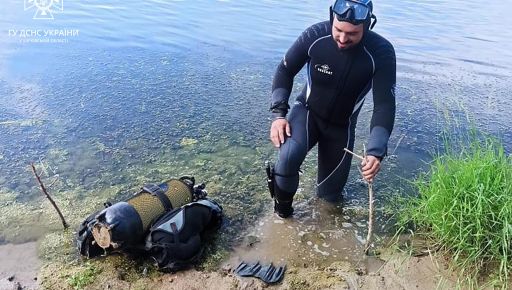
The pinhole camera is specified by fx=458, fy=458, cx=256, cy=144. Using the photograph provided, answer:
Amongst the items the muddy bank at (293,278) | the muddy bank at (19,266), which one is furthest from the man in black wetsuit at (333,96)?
the muddy bank at (19,266)

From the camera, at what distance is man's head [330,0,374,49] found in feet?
10.5

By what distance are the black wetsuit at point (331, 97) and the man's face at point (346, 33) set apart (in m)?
0.09

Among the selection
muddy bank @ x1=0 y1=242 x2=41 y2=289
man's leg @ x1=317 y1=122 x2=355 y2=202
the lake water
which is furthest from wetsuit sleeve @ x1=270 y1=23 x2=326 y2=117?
muddy bank @ x1=0 y1=242 x2=41 y2=289

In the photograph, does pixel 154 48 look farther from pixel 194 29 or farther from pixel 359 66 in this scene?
pixel 359 66

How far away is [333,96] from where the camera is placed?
3.68 m

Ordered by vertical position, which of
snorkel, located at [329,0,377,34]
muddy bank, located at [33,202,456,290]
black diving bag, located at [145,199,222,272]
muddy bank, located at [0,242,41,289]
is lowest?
muddy bank, located at [0,242,41,289]

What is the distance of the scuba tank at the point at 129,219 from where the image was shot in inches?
117

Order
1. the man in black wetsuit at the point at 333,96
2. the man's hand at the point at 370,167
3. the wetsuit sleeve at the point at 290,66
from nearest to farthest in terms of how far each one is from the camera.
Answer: the man's hand at the point at 370,167 < the man in black wetsuit at the point at 333,96 < the wetsuit sleeve at the point at 290,66

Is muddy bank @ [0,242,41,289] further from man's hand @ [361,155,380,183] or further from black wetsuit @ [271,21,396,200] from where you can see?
man's hand @ [361,155,380,183]

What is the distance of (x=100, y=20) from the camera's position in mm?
9727

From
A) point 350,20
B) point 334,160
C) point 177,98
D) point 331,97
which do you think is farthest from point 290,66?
point 177,98

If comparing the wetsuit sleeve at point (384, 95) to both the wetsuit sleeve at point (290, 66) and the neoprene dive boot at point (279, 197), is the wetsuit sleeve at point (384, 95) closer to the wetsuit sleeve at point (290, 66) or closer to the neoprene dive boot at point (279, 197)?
the wetsuit sleeve at point (290, 66)

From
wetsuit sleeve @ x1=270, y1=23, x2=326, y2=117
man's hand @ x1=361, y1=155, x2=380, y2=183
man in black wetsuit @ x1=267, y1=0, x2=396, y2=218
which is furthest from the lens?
wetsuit sleeve @ x1=270, y1=23, x2=326, y2=117

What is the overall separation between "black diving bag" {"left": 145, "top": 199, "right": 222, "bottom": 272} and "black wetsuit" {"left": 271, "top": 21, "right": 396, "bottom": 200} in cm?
80
